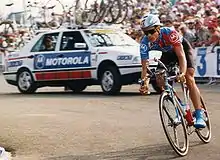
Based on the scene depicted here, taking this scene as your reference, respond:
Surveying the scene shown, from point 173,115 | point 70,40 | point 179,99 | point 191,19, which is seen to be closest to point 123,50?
point 70,40

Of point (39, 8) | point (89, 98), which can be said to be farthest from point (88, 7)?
point (89, 98)

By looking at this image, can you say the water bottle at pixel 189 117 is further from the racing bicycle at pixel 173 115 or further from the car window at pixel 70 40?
the car window at pixel 70 40

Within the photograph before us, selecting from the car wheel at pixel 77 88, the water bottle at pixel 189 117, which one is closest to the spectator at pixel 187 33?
the car wheel at pixel 77 88

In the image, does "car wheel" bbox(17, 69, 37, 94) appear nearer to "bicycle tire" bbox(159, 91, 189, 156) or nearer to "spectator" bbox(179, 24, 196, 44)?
"spectator" bbox(179, 24, 196, 44)

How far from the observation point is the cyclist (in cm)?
728

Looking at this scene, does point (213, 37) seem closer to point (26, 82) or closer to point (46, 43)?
point (46, 43)

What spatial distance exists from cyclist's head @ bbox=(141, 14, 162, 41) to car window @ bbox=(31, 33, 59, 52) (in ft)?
30.4

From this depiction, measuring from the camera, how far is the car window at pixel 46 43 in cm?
1658

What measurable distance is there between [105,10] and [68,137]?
56.3 ft

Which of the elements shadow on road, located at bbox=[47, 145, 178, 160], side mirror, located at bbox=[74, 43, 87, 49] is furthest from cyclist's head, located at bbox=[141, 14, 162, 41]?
side mirror, located at bbox=[74, 43, 87, 49]

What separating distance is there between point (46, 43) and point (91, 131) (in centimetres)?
777

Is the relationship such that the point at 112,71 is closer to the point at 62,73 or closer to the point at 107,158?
the point at 62,73

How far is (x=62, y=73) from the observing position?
53.2ft

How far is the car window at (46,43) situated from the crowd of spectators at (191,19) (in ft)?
16.4
